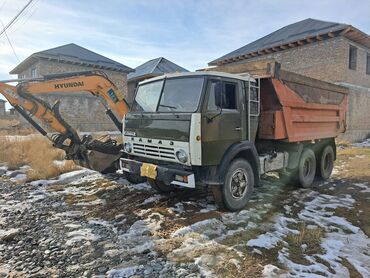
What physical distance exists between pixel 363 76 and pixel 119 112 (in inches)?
670

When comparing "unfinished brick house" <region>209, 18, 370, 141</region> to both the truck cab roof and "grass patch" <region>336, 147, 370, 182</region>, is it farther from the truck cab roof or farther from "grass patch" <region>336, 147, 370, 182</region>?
the truck cab roof

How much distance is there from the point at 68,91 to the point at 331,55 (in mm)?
14652

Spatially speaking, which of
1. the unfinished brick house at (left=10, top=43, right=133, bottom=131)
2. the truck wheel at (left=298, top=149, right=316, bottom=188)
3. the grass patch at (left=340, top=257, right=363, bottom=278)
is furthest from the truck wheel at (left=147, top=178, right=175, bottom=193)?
the unfinished brick house at (left=10, top=43, right=133, bottom=131)

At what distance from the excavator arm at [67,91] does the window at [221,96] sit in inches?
131

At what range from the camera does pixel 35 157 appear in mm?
9523

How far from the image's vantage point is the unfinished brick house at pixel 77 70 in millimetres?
20297

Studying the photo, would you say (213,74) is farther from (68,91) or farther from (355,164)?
(355,164)

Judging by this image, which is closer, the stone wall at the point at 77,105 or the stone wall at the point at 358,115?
the stone wall at the point at 358,115

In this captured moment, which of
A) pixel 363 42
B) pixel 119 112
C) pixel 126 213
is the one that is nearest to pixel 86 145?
pixel 119 112

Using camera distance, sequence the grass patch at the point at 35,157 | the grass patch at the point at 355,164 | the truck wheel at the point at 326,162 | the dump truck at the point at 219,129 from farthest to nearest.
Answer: the grass patch at the point at 355,164, the grass patch at the point at 35,157, the truck wheel at the point at 326,162, the dump truck at the point at 219,129

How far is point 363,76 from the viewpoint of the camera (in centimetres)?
1825

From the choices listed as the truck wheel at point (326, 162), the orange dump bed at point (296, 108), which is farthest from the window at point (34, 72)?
the truck wheel at point (326, 162)

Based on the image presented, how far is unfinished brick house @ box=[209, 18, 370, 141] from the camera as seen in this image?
1608 centimetres

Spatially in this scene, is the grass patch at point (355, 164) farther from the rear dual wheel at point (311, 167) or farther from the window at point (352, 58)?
the window at point (352, 58)
